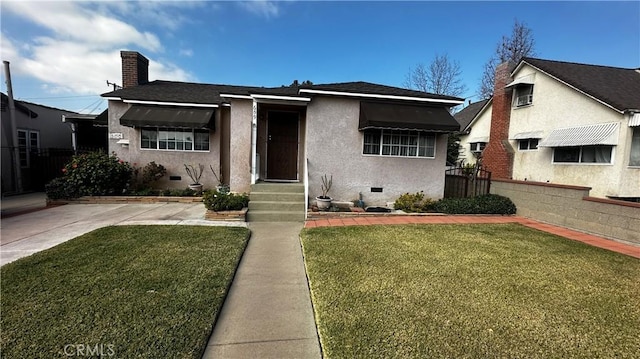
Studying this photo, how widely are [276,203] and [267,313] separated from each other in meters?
4.98

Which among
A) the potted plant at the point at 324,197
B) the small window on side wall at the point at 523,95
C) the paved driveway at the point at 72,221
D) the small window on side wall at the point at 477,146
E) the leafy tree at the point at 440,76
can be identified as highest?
the leafy tree at the point at 440,76

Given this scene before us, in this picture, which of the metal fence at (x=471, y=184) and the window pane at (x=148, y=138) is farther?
the window pane at (x=148, y=138)

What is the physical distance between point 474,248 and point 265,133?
24.5 feet

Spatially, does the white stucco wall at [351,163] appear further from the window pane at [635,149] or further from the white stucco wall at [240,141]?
the window pane at [635,149]

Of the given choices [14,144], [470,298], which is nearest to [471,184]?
[470,298]

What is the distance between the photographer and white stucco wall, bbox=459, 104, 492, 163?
1599 centimetres

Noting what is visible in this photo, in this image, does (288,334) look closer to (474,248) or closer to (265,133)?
(474,248)

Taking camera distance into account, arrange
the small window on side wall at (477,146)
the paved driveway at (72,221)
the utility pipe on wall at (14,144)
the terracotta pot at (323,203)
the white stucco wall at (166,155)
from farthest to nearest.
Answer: the small window on side wall at (477,146) < the utility pipe on wall at (14,144) < the white stucco wall at (166,155) < the terracotta pot at (323,203) < the paved driveway at (72,221)

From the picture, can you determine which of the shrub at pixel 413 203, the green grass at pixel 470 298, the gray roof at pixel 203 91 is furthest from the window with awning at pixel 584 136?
the shrub at pixel 413 203

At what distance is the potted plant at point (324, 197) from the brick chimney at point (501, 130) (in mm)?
9503

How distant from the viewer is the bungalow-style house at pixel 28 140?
11469 millimetres

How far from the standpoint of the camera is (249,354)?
2.45 meters

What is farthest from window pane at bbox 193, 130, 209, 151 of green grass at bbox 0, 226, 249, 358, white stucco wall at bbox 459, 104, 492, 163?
white stucco wall at bbox 459, 104, 492, 163

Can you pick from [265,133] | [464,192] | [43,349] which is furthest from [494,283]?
[265,133]
